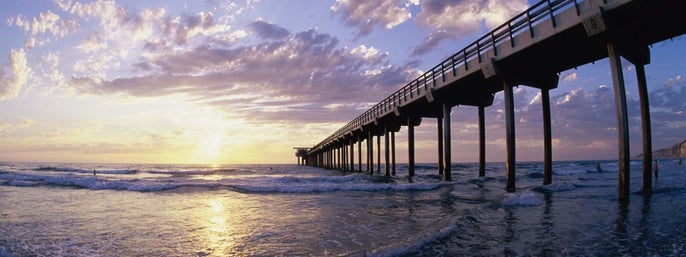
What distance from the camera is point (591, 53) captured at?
13.2m

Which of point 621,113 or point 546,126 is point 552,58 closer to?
point 546,126

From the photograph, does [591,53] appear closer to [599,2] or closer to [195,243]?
[599,2]

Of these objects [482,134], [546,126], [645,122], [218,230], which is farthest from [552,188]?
[218,230]

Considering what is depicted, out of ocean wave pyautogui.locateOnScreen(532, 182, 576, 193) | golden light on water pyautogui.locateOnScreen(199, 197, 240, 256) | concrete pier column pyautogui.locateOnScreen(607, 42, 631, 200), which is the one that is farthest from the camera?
ocean wave pyautogui.locateOnScreen(532, 182, 576, 193)

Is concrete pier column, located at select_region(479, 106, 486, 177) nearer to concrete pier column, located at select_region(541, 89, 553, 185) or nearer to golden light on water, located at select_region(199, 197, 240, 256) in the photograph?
concrete pier column, located at select_region(541, 89, 553, 185)

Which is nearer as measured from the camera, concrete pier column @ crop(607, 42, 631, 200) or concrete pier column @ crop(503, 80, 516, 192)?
concrete pier column @ crop(607, 42, 631, 200)

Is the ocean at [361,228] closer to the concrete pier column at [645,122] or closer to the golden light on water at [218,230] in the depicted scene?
the golden light on water at [218,230]

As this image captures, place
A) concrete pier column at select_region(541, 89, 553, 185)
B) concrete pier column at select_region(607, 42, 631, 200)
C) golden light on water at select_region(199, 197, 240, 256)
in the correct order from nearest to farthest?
golden light on water at select_region(199, 197, 240, 256) → concrete pier column at select_region(607, 42, 631, 200) → concrete pier column at select_region(541, 89, 553, 185)

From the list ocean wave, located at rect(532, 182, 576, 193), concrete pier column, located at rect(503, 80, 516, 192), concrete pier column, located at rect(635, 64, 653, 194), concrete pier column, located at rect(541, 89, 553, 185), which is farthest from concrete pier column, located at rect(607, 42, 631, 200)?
concrete pier column, located at rect(541, 89, 553, 185)

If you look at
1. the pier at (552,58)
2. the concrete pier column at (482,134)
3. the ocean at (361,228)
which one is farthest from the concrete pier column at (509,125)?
the concrete pier column at (482,134)

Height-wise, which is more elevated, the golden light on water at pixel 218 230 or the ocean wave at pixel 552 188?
the golden light on water at pixel 218 230

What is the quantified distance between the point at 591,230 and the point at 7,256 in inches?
384

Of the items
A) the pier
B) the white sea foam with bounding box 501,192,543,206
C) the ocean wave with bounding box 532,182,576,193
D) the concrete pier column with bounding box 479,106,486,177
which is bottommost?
the ocean wave with bounding box 532,182,576,193

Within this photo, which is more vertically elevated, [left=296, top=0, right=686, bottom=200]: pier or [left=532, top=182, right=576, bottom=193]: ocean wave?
[left=296, top=0, right=686, bottom=200]: pier
